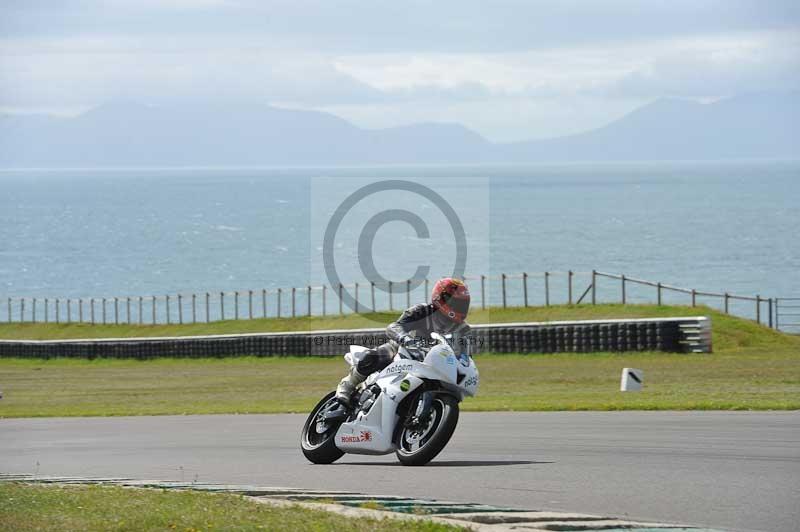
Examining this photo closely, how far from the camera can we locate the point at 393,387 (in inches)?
466

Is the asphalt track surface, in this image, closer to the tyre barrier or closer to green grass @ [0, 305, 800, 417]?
green grass @ [0, 305, 800, 417]

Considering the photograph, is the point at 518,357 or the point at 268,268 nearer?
the point at 518,357

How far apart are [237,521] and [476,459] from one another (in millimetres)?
4133

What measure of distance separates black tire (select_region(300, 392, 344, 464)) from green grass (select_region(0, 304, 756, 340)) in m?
28.6

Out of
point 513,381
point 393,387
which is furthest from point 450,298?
point 513,381

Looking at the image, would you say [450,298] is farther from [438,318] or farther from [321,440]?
[321,440]

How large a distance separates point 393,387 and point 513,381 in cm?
1850

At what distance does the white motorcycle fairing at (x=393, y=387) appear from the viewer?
37.7ft

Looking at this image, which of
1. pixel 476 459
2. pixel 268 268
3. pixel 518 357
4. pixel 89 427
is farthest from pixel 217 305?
pixel 476 459

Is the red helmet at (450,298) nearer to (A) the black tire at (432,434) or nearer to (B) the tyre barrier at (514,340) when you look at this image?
(A) the black tire at (432,434)

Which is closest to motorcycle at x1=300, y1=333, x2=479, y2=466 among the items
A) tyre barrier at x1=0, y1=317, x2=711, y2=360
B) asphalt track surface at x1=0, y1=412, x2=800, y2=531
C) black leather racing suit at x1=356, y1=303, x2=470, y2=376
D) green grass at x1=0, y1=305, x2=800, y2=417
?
black leather racing suit at x1=356, y1=303, x2=470, y2=376

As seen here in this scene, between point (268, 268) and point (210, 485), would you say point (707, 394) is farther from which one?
point (268, 268)

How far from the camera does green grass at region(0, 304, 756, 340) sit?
42.9 m

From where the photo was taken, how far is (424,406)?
1156cm
